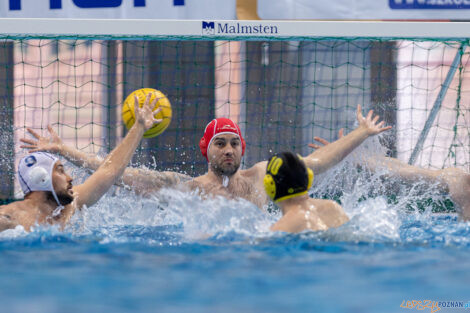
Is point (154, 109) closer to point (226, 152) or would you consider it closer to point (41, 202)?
point (226, 152)

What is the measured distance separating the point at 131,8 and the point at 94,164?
7.83ft

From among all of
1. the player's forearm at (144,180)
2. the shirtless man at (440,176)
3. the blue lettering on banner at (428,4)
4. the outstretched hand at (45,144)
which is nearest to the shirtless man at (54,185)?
the outstretched hand at (45,144)

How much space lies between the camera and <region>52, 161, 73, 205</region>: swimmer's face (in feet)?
13.5

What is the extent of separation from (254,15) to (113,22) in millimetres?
1726

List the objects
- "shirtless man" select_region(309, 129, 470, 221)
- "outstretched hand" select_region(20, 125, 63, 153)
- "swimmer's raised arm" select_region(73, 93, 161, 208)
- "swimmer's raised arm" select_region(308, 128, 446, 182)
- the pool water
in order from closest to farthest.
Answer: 1. the pool water
2. "swimmer's raised arm" select_region(73, 93, 161, 208)
3. "outstretched hand" select_region(20, 125, 63, 153)
4. "shirtless man" select_region(309, 129, 470, 221)
5. "swimmer's raised arm" select_region(308, 128, 446, 182)

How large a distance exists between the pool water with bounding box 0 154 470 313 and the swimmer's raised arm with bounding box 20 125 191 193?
21 cm

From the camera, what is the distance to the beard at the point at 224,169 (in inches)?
195

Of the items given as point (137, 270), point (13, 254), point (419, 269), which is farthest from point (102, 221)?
point (419, 269)

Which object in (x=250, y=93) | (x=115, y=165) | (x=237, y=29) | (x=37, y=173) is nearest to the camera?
(x=37, y=173)

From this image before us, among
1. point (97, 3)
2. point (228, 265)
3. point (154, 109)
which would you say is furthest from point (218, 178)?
point (97, 3)

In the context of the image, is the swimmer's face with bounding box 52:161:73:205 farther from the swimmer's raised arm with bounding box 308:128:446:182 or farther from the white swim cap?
the swimmer's raised arm with bounding box 308:128:446:182

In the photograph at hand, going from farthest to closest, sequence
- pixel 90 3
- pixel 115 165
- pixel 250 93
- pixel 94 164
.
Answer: pixel 250 93, pixel 90 3, pixel 94 164, pixel 115 165

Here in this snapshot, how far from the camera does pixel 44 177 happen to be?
Answer: 4.08 metres

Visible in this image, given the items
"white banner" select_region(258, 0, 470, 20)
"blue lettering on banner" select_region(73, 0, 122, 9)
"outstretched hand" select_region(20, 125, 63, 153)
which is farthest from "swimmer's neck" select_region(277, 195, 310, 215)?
"blue lettering on banner" select_region(73, 0, 122, 9)
